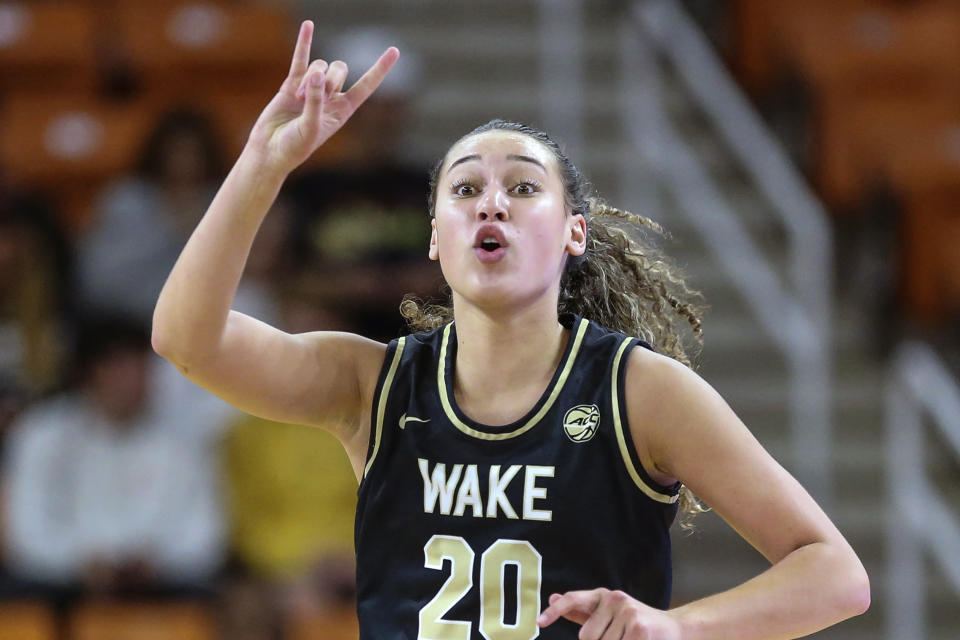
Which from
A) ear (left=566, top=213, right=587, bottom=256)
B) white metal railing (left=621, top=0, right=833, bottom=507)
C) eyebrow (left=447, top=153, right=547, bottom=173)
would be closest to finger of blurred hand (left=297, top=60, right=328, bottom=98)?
eyebrow (left=447, top=153, right=547, bottom=173)

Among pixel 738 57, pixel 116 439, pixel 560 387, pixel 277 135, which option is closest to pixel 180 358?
pixel 277 135

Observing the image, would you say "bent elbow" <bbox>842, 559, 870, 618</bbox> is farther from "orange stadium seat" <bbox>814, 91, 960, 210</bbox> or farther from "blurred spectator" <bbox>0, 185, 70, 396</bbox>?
"orange stadium seat" <bbox>814, 91, 960, 210</bbox>

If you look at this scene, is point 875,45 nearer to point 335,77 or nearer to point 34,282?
point 34,282

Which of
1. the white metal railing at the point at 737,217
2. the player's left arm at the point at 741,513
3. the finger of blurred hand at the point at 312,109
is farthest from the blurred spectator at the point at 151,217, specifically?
the player's left arm at the point at 741,513

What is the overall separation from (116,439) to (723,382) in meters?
2.79

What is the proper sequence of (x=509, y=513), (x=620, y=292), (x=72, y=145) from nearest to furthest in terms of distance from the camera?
(x=509, y=513), (x=620, y=292), (x=72, y=145)

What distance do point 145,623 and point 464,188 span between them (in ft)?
8.67

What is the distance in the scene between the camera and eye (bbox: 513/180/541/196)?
234 cm

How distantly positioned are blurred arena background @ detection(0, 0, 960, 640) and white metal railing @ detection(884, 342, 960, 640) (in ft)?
0.05

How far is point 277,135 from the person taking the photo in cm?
217

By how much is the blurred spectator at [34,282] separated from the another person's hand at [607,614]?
3.92 m

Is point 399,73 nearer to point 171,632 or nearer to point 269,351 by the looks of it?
point 171,632

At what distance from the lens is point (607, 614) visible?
1.87 metres

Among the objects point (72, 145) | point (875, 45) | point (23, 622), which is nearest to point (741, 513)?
point (23, 622)
